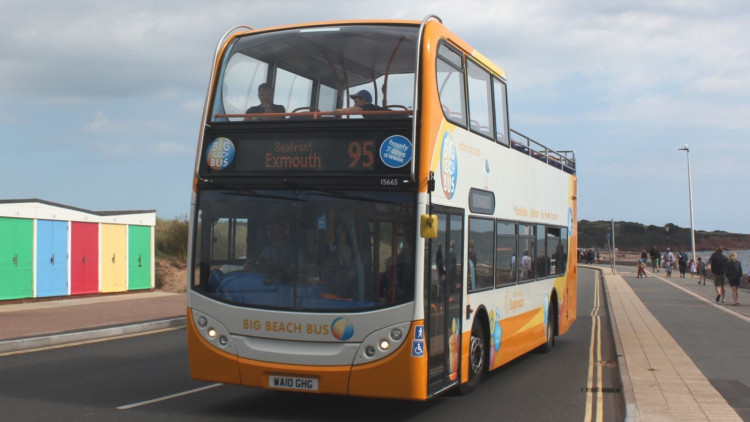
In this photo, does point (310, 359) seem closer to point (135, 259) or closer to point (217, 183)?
point (217, 183)

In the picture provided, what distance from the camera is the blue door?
2347 cm

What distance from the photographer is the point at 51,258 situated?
23.9 m

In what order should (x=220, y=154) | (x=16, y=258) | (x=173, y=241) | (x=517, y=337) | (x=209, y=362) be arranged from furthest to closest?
(x=173, y=241)
(x=16, y=258)
(x=517, y=337)
(x=220, y=154)
(x=209, y=362)

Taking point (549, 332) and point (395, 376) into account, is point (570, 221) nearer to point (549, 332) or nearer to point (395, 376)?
point (549, 332)

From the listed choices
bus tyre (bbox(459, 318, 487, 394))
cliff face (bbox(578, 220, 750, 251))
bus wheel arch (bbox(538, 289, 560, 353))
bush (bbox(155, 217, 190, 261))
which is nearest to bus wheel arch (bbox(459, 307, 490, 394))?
bus tyre (bbox(459, 318, 487, 394))

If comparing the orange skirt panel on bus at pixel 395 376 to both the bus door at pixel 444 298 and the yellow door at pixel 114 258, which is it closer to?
the bus door at pixel 444 298

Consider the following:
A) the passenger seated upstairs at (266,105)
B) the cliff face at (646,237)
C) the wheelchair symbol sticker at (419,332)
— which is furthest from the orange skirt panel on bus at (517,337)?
the cliff face at (646,237)

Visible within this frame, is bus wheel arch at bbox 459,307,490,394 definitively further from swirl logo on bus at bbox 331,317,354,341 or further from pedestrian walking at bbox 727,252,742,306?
pedestrian walking at bbox 727,252,742,306

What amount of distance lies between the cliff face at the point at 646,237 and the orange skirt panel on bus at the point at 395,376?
14199 cm

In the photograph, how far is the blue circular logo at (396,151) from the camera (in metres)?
8.05

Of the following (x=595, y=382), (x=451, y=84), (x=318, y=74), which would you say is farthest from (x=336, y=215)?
(x=595, y=382)

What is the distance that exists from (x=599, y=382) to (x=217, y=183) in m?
6.34

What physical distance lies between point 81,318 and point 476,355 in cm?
1190

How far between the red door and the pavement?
51cm
